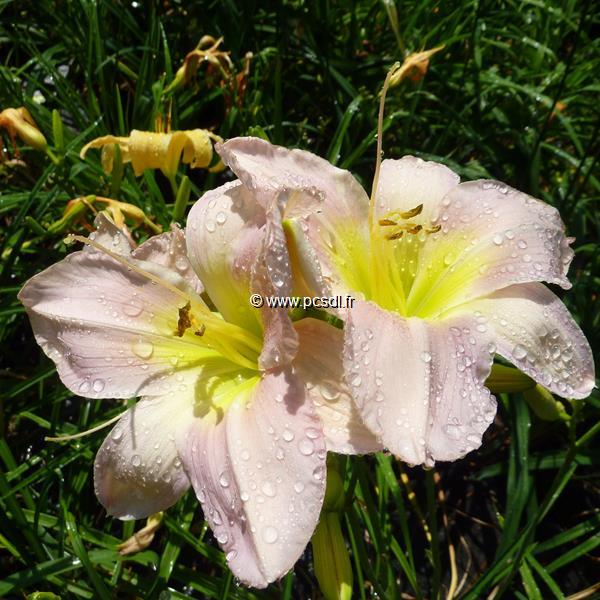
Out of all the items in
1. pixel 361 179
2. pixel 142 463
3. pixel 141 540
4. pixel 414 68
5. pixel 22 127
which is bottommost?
pixel 141 540

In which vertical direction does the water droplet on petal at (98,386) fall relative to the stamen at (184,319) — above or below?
below

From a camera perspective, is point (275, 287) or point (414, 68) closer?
point (275, 287)

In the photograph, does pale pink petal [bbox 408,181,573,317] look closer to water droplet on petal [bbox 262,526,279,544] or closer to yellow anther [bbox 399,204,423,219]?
yellow anther [bbox 399,204,423,219]

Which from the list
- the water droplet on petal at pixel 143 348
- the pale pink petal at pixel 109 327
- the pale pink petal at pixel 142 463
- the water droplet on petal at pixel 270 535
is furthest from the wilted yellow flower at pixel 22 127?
the water droplet on petal at pixel 270 535

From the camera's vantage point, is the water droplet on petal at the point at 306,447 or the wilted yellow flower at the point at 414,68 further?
the wilted yellow flower at the point at 414,68

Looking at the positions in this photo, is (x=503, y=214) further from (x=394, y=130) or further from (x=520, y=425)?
(x=394, y=130)

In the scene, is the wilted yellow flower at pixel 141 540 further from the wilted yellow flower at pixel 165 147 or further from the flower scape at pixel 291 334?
the wilted yellow flower at pixel 165 147

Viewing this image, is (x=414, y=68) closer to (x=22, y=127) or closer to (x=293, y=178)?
(x=293, y=178)

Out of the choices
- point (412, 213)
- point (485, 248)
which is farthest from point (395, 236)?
point (485, 248)
